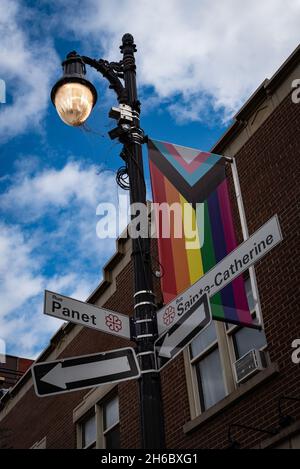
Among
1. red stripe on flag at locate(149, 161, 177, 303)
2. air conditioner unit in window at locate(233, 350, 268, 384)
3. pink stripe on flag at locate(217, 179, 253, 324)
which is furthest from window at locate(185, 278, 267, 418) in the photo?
red stripe on flag at locate(149, 161, 177, 303)

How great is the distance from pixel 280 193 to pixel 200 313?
5361 millimetres

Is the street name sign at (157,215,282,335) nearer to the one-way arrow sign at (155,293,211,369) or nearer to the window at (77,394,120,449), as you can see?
the one-way arrow sign at (155,293,211,369)

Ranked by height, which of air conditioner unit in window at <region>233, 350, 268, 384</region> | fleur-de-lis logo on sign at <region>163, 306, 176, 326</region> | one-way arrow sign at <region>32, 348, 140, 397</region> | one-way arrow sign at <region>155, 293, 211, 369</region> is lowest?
one-way arrow sign at <region>32, 348, 140, 397</region>

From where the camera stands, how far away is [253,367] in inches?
340

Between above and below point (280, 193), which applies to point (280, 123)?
above

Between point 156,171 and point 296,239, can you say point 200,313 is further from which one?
point 296,239

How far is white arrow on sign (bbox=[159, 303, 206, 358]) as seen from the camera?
4859mm

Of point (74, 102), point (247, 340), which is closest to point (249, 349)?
point (247, 340)

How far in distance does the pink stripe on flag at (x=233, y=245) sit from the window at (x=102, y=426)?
6.26 meters

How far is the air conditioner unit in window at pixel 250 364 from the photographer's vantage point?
862 centimetres

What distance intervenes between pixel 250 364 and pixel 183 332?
4138mm

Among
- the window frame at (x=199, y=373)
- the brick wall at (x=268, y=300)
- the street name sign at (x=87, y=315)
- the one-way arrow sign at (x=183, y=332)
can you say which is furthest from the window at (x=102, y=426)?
the one-way arrow sign at (x=183, y=332)
